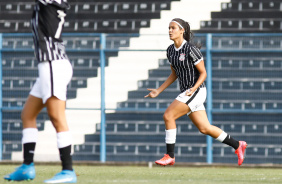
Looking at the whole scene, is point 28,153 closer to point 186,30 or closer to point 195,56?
point 195,56

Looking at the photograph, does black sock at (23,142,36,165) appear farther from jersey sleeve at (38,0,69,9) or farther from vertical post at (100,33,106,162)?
vertical post at (100,33,106,162)

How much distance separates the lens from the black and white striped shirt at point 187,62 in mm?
8234

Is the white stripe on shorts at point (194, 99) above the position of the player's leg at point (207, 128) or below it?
above

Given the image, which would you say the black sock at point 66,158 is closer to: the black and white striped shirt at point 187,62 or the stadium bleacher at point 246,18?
the black and white striped shirt at point 187,62

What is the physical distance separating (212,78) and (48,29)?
280 inches

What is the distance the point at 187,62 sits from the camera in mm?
8242

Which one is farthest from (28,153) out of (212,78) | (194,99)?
(212,78)

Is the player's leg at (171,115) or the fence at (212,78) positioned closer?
the player's leg at (171,115)

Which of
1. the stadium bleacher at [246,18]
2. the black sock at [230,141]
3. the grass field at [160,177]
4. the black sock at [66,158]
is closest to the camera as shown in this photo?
the black sock at [66,158]

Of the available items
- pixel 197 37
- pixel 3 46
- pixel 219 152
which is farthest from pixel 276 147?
pixel 3 46

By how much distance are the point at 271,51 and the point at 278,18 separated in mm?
2555

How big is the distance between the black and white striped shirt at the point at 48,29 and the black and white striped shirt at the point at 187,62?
252 centimetres

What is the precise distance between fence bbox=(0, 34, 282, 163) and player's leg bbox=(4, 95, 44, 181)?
6479 millimetres

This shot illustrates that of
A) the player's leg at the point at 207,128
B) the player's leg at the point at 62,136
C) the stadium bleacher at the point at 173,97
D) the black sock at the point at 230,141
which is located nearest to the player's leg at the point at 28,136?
the player's leg at the point at 62,136
